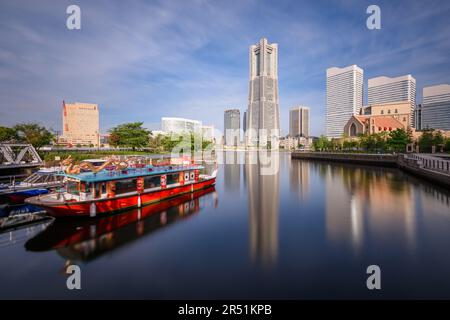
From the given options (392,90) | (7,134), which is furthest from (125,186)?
(392,90)

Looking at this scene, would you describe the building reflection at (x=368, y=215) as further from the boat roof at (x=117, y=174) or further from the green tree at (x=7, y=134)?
the green tree at (x=7, y=134)

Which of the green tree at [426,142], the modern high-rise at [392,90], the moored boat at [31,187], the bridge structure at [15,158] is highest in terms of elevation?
the modern high-rise at [392,90]

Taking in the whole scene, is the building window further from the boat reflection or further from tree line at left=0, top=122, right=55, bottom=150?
tree line at left=0, top=122, right=55, bottom=150

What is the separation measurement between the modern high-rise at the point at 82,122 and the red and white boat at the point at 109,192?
606ft

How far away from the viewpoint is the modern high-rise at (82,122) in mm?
183750

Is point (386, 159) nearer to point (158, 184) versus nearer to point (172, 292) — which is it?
point (158, 184)

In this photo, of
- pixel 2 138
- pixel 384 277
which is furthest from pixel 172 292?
pixel 2 138

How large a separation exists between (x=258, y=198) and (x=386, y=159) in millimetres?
51885

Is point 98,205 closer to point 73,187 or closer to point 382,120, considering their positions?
→ point 73,187

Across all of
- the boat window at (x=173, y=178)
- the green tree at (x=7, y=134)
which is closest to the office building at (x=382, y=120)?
the boat window at (x=173, y=178)

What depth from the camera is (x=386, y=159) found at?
202ft

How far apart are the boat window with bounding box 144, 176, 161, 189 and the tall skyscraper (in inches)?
7182

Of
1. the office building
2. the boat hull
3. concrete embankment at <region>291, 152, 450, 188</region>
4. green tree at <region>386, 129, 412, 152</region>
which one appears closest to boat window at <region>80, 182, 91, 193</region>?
the boat hull
